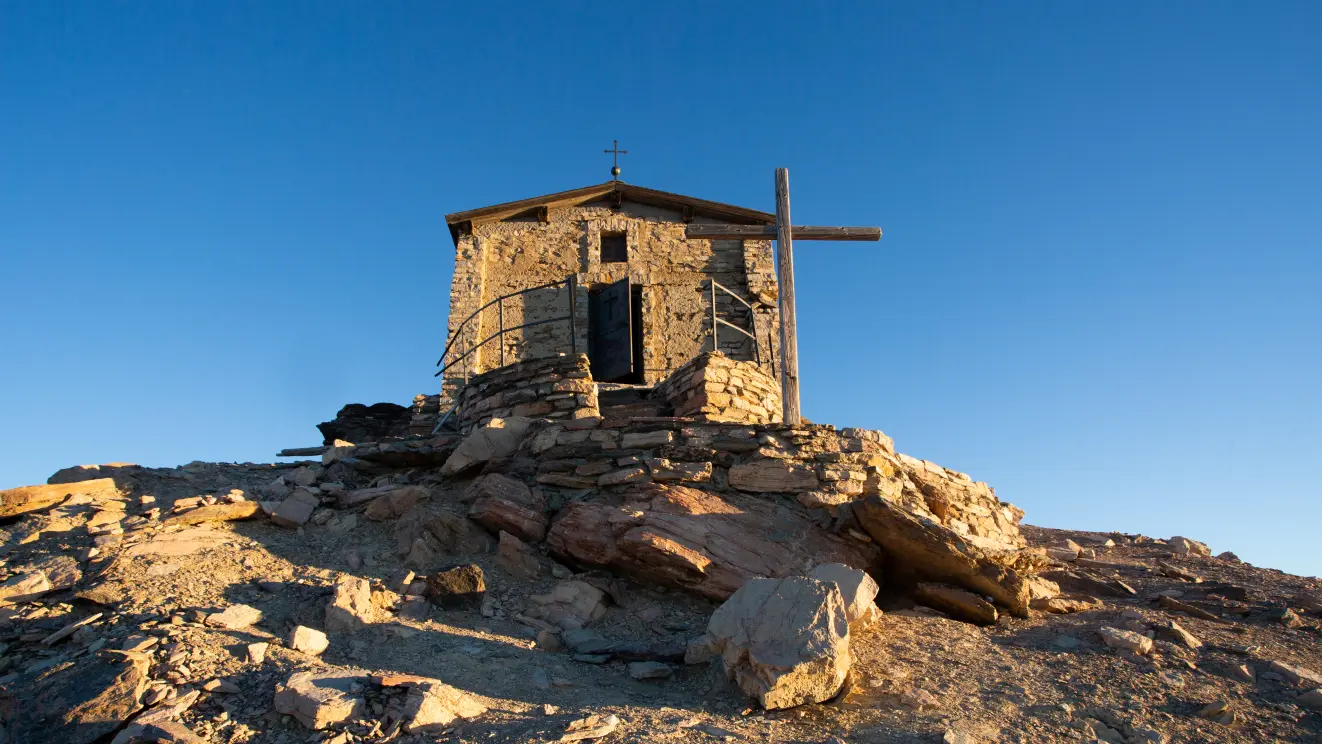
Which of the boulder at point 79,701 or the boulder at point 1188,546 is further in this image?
the boulder at point 1188,546

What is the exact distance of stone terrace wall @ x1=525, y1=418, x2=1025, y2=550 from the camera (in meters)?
7.25

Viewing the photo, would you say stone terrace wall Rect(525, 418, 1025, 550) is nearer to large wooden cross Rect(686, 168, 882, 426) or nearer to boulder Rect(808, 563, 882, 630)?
boulder Rect(808, 563, 882, 630)

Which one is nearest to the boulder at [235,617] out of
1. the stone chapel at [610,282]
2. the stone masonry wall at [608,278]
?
the stone chapel at [610,282]

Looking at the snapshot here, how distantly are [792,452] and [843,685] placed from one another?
277cm

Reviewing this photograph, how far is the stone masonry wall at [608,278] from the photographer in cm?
1494

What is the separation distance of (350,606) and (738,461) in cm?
338

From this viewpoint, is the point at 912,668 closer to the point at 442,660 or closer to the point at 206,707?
the point at 442,660

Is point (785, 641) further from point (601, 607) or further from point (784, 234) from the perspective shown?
point (784, 234)

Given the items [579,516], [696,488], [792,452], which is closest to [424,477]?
[579,516]

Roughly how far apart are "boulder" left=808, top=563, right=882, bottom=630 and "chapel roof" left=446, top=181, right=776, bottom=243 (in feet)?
35.4

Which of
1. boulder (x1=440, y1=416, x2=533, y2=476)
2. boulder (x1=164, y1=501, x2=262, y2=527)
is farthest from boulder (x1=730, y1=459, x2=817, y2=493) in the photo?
boulder (x1=164, y1=501, x2=262, y2=527)

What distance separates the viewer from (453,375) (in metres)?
14.3

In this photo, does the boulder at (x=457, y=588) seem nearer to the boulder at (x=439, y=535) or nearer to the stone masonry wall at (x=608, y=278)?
the boulder at (x=439, y=535)

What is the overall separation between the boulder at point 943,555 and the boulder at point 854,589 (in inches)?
31.5
